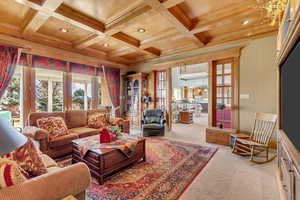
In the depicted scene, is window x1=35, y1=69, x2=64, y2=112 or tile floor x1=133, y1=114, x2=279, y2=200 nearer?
tile floor x1=133, y1=114, x2=279, y2=200

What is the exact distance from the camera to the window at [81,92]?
4691 mm

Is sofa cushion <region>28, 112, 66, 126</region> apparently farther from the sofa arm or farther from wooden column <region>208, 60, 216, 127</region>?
wooden column <region>208, 60, 216, 127</region>

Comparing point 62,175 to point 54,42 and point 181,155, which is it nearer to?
point 181,155

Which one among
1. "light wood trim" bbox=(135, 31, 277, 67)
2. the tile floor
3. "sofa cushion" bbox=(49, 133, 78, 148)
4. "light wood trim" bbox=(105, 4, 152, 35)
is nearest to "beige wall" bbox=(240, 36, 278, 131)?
"light wood trim" bbox=(135, 31, 277, 67)

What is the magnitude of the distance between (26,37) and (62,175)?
3.97 meters

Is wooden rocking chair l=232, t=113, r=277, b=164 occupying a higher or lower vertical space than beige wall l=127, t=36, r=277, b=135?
lower

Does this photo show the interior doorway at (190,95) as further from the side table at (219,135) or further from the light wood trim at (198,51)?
the side table at (219,135)

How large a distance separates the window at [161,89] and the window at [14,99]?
424 centimetres

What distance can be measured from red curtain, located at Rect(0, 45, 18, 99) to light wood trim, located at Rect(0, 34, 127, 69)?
20 centimetres

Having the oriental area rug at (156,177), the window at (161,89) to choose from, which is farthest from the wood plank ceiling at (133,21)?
the oriental area rug at (156,177)

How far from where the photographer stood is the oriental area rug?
1.79 m

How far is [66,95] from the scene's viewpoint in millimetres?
4395

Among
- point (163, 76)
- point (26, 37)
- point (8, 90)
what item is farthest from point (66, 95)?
point (163, 76)

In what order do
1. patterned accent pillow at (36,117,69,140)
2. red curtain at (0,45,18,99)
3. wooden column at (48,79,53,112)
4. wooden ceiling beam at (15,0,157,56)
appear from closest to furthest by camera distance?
wooden ceiling beam at (15,0,157,56) < patterned accent pillow at (36,117,69,140) < red curtain at (0,45,18,99) < wooden column at (48,79,53,112)
